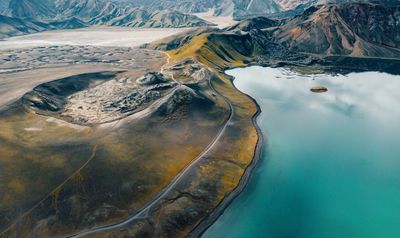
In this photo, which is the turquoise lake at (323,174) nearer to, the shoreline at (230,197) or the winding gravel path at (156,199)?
the shoreline at (230,197)

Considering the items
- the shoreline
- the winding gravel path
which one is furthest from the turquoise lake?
the winding gravel path

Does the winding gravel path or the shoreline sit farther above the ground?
the winding gravel path

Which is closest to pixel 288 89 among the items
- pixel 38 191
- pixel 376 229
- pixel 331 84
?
pixel 331 84

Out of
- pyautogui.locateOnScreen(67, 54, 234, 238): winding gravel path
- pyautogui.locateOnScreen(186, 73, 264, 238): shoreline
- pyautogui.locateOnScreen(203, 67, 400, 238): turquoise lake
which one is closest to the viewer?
pyautogui.locateOnScreen(67, 54, 234, 238): winding gravel path

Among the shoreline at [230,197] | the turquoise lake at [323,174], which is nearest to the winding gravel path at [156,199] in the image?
the shoreline at [230,197]

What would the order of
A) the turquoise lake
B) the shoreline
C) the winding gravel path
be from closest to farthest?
the winding gravel path
the shoreline
the turquoise lake

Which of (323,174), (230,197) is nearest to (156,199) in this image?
(230,197)

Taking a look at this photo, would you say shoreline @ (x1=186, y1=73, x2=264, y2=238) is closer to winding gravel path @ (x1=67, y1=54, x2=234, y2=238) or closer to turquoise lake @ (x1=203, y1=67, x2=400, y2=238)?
turquoise lake @ (x1=203, y1=67, x2=400, y2=238)

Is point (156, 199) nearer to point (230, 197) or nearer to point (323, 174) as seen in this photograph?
point (230, 197)

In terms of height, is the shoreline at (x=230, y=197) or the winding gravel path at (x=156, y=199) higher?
the winding gravel path at (x=156, y=199)
